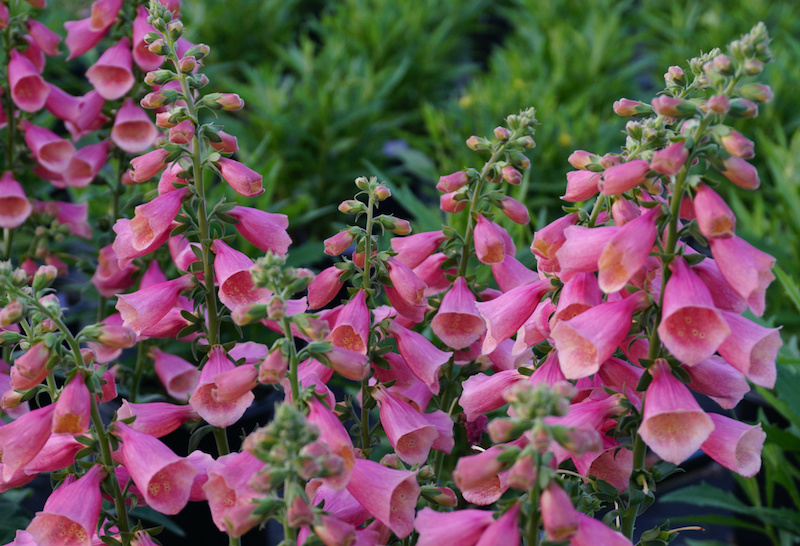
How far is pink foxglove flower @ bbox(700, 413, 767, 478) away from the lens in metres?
0.56

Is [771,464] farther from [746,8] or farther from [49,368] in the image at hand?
[746,8]

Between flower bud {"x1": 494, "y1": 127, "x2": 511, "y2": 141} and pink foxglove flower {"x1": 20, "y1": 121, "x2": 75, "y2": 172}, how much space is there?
Result: 636mm

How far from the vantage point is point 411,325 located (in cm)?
74

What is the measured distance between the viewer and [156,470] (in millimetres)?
557

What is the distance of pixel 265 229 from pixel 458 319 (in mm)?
193

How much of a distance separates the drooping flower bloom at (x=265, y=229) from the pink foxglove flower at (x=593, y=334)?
0.25 meters

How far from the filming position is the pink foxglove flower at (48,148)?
102cm

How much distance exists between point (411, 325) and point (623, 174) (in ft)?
0.94

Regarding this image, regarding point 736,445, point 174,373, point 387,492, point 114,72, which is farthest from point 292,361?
point 114,72

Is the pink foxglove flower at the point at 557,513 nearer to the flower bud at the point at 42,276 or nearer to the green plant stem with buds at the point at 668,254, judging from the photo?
the green plant stem with buds at the point at 668,254

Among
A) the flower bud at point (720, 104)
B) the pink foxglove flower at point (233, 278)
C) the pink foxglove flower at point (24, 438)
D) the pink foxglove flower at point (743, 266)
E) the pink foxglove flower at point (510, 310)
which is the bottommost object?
the pink foxglove flower at point (510, 310)

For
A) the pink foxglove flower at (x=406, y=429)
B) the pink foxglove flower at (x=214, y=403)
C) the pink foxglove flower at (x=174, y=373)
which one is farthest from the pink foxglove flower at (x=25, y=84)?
the pink foxglove flower at (x=406, y=429)

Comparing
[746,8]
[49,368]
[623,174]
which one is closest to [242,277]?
[49,368]

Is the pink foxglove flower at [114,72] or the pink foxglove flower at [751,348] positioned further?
the pink foxglove flower at [114,72]
